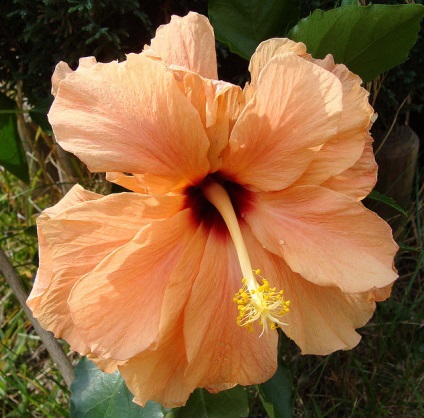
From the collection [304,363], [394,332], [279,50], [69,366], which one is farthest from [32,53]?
[394,332]

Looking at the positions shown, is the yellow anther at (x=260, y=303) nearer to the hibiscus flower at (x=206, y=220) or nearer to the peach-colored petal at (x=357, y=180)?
the hibiscus flower at (x=206, y=220)

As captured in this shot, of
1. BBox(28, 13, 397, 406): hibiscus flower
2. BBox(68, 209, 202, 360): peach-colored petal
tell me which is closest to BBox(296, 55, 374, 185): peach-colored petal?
BBox(28, 13, 397, 406): hibiscus flower

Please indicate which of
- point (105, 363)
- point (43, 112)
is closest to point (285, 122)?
point (105, 363)

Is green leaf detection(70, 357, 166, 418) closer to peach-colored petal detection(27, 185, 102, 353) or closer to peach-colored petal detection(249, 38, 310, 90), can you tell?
peach-colored petal detection(27, 185, 102, 353)

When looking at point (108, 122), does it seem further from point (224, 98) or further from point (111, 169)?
point (224, 98)

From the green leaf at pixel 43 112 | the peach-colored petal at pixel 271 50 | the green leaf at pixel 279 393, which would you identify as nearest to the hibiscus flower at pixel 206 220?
the peach-colored petal at pixel 271 50
